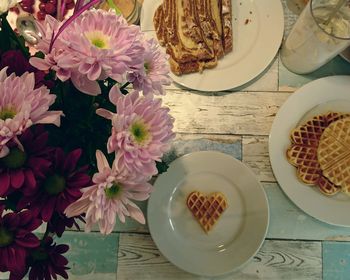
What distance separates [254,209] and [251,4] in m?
0.53

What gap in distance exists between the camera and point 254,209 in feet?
3.23

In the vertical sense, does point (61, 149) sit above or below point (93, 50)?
below

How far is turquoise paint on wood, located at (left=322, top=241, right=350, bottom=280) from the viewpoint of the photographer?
3.26ft

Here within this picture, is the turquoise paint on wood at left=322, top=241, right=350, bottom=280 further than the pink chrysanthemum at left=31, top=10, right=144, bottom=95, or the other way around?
the turquoise paint on wood at left=322, top=241, right=350, bottom=280

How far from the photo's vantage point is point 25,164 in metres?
0.50

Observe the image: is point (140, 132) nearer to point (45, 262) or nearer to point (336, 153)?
point (45, 262)

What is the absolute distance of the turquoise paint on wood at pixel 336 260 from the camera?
0.99 m

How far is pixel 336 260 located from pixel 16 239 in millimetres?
775

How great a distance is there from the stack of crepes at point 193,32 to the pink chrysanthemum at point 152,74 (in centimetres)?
42

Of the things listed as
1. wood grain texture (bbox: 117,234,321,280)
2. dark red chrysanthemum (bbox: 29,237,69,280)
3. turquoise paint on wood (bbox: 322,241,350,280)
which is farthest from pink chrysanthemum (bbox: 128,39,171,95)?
turquoise paint on wood (bbox: 322,241,350,280)

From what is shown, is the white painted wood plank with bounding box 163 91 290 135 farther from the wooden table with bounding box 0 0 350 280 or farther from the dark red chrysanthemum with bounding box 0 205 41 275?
the dark red chrysanthemum with bounding box 0 205 41 275

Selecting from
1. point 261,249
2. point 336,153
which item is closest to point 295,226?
point 261,249

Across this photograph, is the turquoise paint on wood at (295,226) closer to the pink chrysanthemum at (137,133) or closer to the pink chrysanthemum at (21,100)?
the pink chrysanthemum at (137,133)

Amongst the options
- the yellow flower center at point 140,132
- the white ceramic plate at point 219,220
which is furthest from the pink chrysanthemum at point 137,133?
the white ceramic plate at point 219,220
